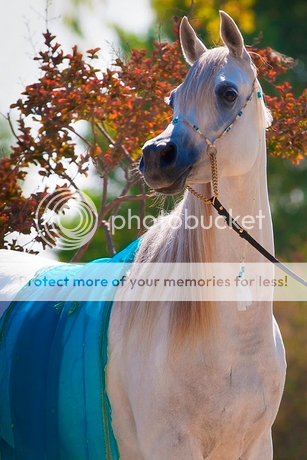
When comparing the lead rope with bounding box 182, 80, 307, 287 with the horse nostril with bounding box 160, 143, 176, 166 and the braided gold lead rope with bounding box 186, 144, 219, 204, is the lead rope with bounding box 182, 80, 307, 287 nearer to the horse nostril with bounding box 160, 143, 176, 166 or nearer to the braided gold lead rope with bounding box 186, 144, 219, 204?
the braided gold lead rope with bounding box 186, 144, 219, 204

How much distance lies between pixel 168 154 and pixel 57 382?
3.87 ft

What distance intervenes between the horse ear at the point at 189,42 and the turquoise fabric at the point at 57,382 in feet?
2.86

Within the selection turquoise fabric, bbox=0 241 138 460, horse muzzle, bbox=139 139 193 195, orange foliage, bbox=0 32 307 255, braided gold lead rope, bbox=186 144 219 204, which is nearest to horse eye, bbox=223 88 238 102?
braided gold lead rope, bbox=186 144 219 204

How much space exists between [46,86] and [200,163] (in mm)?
1946

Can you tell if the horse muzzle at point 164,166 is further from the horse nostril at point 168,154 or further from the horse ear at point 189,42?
the horse ear at point 189,42

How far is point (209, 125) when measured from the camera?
2.71 m

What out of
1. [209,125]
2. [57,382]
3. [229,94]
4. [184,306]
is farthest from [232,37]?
[57,382]

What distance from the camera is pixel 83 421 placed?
9.96ft

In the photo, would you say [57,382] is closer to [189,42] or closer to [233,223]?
[233,223]

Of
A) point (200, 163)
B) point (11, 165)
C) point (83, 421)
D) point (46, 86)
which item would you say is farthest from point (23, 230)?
point (200, 163)

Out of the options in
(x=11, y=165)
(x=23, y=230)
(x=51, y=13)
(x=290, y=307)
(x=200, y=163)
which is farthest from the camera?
(x=290, y=307)

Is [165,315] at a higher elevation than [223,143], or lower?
lower

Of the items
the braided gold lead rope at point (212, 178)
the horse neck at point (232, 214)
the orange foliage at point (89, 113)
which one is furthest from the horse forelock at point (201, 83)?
the orange foliage at point (89, 113)

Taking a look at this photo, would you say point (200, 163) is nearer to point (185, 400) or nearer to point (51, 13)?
point (185, 400)
